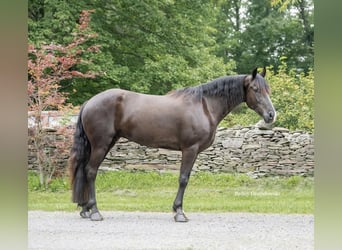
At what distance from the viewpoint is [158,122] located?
519cm

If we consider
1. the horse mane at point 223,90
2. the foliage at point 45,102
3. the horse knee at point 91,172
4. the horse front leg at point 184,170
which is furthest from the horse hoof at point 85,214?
the foliage at point 45,102

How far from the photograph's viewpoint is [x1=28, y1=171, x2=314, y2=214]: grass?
631 cm

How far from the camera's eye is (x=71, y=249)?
11.6 feet

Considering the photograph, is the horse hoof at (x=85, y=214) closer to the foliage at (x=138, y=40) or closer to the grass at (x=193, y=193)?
the grass at (x=193, y=193)

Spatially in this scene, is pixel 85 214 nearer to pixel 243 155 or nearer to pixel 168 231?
pixel 168 231

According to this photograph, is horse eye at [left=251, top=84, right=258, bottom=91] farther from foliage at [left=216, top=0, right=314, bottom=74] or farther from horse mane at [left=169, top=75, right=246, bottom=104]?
foliage at [left=216, top=0, right=314, bottom=74]

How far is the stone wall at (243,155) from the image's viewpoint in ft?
28.3

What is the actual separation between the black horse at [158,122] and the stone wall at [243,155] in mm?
3420

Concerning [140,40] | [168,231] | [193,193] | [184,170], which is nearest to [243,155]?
[193,193]

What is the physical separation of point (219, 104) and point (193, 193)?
2950mm

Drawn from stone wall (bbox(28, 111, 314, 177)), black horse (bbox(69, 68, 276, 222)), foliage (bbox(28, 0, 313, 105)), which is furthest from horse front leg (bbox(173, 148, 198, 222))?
foliage (bbox(28, 0, 313, 105))
